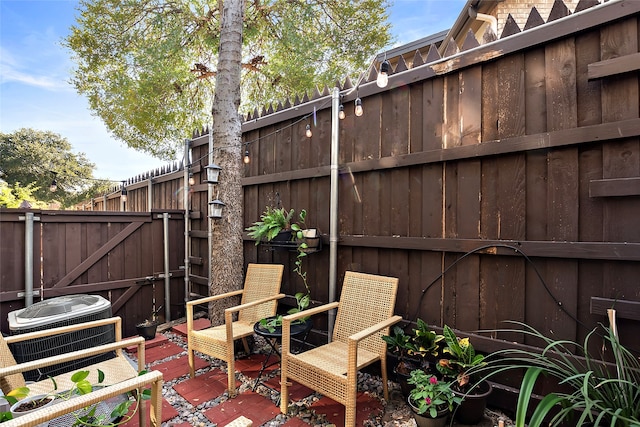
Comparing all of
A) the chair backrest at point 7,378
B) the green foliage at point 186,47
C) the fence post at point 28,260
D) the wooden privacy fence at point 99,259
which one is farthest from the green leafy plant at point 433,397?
the green foliage at point 186,47

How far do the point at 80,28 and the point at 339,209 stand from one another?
4.86 meters

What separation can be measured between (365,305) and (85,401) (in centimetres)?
179

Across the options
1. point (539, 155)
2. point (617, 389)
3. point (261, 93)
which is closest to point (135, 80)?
point (261, 93)

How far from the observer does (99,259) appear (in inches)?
139

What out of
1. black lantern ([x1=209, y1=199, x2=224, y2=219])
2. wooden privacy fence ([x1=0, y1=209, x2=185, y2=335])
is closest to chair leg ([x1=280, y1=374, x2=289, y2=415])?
black lantern ([x1=209, y1=199, x2=224, y2=219])

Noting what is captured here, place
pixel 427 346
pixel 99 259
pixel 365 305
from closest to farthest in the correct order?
pixel 427 346 → pixel 365 305 → pixel 99 259

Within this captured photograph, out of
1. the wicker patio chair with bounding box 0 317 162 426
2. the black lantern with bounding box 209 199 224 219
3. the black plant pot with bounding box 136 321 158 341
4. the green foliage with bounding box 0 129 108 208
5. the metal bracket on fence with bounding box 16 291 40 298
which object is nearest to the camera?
the wicker patio chair with bounding box 0 317 162 426

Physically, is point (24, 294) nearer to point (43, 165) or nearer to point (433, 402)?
point (433, 402)

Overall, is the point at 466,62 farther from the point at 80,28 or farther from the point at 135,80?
the point at 80,28

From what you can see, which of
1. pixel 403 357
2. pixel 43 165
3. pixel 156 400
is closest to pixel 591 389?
pixel 403 357

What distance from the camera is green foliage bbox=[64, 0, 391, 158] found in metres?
4.38

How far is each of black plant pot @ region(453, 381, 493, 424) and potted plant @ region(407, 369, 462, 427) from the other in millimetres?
46

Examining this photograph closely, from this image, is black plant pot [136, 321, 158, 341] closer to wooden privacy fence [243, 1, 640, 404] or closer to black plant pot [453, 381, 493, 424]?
wooden privacy fence [243, 1, 640, 404]

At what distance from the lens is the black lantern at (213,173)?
10.2 feet
